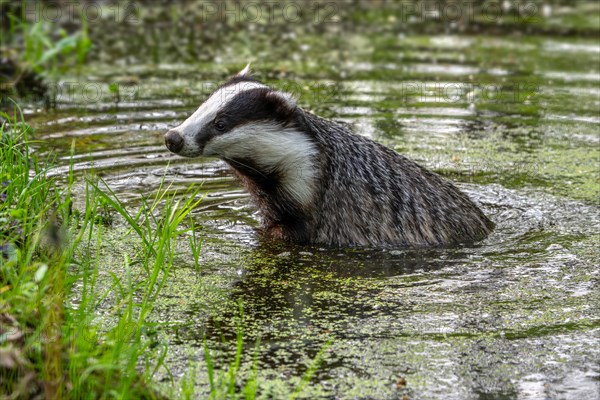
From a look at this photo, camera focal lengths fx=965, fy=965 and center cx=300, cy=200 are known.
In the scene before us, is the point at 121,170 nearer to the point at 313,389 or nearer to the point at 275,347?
the point at 275,347

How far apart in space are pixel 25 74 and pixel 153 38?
2.91 metres

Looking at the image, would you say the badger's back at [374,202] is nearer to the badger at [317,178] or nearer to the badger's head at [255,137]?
the badger at [317,178]

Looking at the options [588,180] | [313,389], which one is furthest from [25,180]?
[588,180]

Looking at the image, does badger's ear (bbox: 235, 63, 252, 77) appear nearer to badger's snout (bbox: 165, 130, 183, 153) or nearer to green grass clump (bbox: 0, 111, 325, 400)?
badger's snout (bbox: 165, 130, 183, 153)

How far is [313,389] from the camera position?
398 centimetres

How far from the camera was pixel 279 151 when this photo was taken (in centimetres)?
575

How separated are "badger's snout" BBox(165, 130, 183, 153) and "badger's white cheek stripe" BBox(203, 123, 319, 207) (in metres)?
0.18

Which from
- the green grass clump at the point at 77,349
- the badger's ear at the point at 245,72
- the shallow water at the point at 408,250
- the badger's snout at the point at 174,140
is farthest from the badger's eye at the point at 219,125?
the green grass clump at the point at 77,349

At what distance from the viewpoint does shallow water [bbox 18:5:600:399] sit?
14.0ft

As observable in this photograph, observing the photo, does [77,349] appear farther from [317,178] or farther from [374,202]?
[374,202]

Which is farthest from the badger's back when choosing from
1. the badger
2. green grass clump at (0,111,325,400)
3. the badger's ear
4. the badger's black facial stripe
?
green grass clump at (0,111,325,400)

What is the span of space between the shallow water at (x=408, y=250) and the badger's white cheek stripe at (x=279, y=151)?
1.36ft

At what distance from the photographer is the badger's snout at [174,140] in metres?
5.41

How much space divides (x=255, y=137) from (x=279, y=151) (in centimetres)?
17
